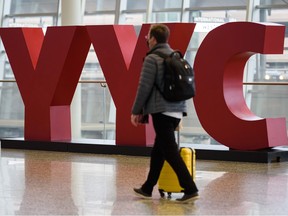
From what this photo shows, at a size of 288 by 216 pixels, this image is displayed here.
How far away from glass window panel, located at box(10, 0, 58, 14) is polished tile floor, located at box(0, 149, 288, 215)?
33.6 ft

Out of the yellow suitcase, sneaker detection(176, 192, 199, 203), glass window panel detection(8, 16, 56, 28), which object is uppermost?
glass window panel detection(8, 16, 56, 28)

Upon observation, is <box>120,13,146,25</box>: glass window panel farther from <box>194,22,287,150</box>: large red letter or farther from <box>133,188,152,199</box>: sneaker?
<box>133,188,152,199</box>: sneaker

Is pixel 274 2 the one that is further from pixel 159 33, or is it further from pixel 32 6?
pixel 159 33

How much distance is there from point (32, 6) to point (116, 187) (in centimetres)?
1412

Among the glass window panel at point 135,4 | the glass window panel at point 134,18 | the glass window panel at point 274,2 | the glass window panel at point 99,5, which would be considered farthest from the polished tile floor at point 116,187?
the glass window panel at point 99,5

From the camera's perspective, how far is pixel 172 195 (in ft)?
25.9

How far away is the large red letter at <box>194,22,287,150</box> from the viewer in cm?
1078

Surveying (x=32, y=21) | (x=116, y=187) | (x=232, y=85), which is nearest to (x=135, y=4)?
(x=32, y=21)

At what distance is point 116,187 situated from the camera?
841 centimetres

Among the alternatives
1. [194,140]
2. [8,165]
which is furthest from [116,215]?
[194,140]

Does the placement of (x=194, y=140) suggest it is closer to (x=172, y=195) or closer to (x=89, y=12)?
(x=89, y=12)

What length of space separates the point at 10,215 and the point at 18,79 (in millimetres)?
6544

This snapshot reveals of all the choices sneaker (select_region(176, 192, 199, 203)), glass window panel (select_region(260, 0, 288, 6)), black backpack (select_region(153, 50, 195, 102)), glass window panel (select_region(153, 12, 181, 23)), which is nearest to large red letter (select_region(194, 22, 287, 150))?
black backpack (select_region(153, 50, 195, 102))

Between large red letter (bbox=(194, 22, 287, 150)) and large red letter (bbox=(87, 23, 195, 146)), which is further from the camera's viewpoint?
large red letter (bbox=(87, 23, 195, 146))
